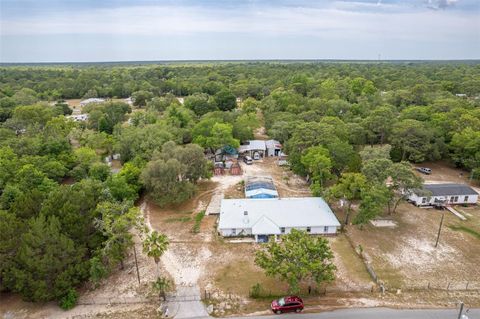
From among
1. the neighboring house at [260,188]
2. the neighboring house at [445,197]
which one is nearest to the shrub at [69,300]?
the neighboring house at [260,188]

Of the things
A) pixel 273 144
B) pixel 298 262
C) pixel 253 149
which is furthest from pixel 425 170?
pixel 298 262

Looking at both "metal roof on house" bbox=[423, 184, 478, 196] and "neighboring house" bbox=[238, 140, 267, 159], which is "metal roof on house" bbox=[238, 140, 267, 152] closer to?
"neighboring house" bbox=[238, 140, 267, 159]

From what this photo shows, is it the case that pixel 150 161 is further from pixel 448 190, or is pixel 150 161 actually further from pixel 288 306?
pixel 448 190

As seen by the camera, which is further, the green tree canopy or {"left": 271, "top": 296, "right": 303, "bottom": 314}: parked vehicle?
{"left": 271, "top": 296, "right": 303, "bottom": 314}: parked vehicle

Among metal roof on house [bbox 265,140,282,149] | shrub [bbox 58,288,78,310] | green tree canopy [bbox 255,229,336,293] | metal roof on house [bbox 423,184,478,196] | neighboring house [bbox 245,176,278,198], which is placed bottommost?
shrub [bbox 58,288,78,310]

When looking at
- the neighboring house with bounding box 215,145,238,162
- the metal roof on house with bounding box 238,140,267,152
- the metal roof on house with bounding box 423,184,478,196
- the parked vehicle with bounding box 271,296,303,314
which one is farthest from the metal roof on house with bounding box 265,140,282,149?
the parked vehicle with bounding box 271,296,303,314
